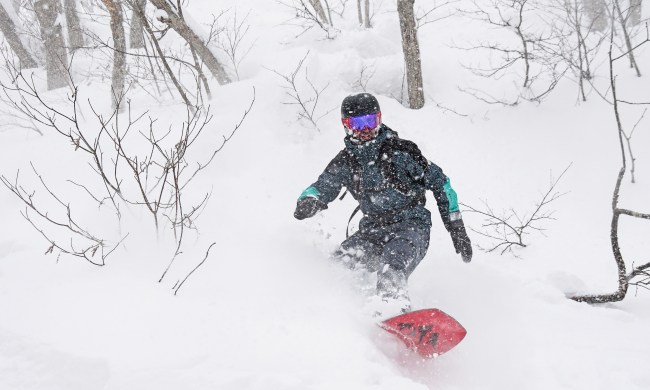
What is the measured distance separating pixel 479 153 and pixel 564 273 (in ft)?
7.84

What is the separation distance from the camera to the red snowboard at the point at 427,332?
8.09 feet

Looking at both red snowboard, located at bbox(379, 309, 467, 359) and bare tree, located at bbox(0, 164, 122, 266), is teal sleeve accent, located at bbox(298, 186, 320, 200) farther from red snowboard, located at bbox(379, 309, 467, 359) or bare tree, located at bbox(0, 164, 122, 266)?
bare tree, located at bbox(0, 164, 122, 266)

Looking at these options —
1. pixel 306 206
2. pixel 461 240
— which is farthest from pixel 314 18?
pixel 461 240

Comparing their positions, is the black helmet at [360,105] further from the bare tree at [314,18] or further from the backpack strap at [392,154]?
the bare tree at [314,18]

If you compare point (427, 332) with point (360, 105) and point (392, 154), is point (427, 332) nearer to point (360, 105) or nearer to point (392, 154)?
point (392, 154)

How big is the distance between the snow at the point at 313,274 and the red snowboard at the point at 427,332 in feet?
0.53

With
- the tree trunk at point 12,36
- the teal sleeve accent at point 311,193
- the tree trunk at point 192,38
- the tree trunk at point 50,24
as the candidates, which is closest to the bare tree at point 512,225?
the teal sleeve accent at point 311,193

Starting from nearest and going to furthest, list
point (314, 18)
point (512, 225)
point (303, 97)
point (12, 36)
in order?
point (512, 225) → point (303, 97) → point (314, 18) → point (12, 36)

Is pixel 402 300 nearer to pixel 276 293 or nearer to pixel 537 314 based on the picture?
pixel 276 293

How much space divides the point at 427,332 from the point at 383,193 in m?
1.13

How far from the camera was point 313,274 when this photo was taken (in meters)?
3.15

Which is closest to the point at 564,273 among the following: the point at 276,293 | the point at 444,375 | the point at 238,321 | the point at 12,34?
the point at 444,375

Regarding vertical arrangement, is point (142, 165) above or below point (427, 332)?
above

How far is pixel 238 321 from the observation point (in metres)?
2.32
